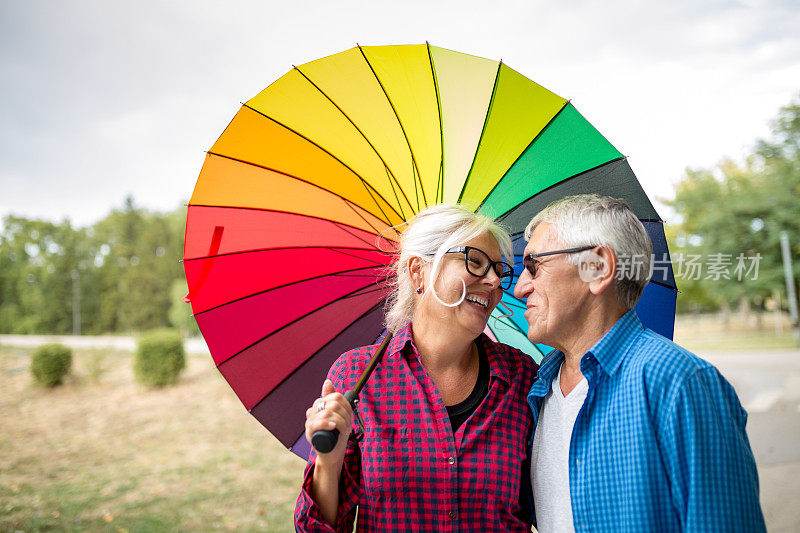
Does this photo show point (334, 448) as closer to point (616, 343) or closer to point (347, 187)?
point (616, 343)

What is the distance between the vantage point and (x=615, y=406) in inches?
54.9

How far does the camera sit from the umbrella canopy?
1877 millimetres

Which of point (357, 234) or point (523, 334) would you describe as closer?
point (357, 234)

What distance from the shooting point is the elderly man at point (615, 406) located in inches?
47.6

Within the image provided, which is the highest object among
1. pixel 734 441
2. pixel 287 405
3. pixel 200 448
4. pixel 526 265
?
pixel 526 265

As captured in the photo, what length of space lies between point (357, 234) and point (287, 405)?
750 millimetres

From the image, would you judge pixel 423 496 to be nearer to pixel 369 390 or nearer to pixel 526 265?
pixel 369 390

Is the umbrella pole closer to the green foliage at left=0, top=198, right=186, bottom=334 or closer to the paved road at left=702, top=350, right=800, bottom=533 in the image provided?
the paved road at left=702, top=350, right=800, bottom=533

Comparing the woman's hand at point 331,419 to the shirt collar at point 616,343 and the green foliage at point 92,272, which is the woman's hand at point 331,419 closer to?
the shirt collar at point 616,343

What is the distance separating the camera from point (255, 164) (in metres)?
1.97

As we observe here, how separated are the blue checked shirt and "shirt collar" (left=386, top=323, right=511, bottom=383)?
12.6 inches

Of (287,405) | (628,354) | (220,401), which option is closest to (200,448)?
(220,401)

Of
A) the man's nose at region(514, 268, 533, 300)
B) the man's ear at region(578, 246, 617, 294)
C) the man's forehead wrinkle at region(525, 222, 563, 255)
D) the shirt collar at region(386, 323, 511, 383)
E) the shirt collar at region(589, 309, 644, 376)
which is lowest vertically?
the shirt collar at region(386, 323, 511, 383)

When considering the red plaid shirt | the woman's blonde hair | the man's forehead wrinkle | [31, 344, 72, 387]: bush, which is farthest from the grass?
the man's forehead wrinkle
